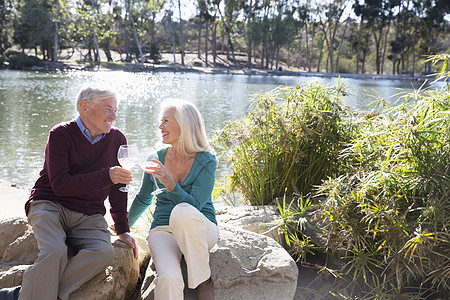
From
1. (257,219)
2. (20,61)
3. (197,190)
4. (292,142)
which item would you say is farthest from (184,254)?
(20,61)

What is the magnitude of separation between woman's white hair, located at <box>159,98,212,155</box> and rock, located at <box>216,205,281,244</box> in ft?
3.10

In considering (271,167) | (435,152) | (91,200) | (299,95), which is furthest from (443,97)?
(91,200)

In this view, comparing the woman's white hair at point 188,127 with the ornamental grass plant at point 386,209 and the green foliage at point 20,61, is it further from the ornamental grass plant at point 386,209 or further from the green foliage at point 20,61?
the green foliage at point 20,61

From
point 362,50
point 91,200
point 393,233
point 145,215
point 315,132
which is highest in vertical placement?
point 362,50

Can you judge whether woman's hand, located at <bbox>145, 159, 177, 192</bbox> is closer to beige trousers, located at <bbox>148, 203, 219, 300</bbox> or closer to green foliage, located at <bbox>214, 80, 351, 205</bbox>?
beige trousers, located at <bbox>148, 203, 219, 300</bbox>

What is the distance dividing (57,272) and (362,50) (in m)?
54.2

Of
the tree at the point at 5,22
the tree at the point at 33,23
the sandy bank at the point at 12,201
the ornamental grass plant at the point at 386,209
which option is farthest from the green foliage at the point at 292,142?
the tree at the point at 5,22

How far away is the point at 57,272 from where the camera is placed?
Result: 2.09 meters

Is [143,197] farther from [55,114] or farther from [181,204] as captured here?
[55,114]

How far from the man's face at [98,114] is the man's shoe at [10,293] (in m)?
0.90

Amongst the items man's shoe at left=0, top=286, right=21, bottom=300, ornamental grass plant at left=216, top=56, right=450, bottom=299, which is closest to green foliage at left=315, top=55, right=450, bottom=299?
ornamental grass plant at left=216, top=56, right=450, bottom=299

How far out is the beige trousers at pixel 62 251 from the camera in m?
2.05

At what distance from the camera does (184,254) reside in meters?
2.28

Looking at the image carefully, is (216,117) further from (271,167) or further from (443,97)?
(443,97)
